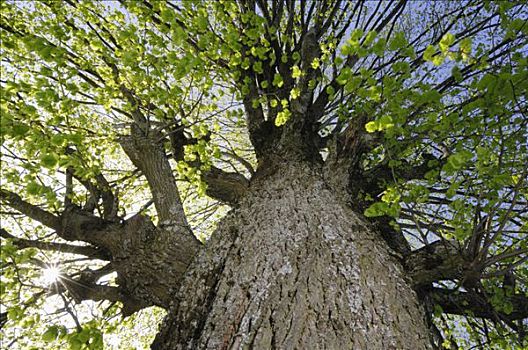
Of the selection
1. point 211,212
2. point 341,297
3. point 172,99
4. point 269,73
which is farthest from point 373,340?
point 211,212

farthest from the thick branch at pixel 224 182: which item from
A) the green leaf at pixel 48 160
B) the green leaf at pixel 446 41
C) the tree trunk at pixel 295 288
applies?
the green leaf at pixel 446 41

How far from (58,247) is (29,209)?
1.31 feet

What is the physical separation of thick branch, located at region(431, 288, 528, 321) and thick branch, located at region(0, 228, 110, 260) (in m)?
3.17

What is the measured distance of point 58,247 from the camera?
2537 millimetres

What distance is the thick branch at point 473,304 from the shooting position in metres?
2.62

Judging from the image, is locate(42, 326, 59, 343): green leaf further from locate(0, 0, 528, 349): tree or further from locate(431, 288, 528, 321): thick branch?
locate(431, 288, 528, 321): thick branch

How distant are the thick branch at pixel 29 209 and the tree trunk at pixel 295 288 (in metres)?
1.39

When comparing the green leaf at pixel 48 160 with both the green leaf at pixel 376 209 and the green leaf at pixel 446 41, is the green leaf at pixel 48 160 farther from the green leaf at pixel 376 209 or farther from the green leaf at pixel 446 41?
the green leaf at pixel 446 41

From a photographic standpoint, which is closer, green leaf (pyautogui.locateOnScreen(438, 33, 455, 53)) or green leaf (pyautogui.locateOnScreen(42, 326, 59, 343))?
green leaf (pyautogui.locateOnScreen(42, 326, 59, 343))

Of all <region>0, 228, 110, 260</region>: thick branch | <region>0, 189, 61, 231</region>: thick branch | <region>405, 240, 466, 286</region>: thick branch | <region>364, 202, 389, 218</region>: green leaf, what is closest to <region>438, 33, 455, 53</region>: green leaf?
<region>364, 202, 389, 218</region>: green leaf

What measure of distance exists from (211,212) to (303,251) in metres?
4.59

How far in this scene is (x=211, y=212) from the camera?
248 inches

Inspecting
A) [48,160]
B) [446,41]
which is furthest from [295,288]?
[446,41]

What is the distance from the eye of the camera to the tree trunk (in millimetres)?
1457
